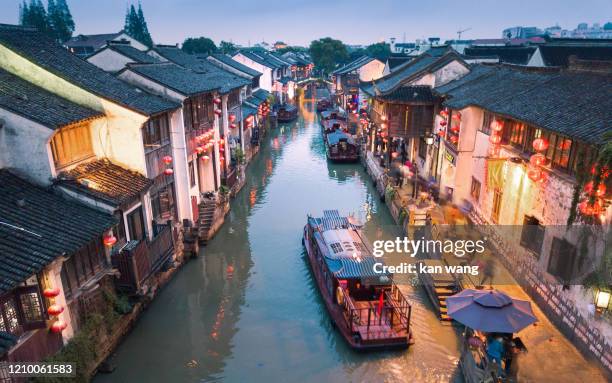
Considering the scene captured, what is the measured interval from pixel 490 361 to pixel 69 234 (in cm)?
1281

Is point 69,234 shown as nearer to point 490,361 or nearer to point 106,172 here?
point 106,172

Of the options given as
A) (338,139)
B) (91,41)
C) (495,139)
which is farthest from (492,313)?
(91,41)

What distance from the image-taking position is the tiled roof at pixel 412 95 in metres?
30.0

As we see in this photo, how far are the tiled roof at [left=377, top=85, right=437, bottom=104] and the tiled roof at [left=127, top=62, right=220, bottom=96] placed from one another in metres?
12.8

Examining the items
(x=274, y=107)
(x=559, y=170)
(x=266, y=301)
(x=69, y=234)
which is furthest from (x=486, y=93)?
(x=274, y=107)

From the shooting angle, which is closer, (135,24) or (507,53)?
(507,53)

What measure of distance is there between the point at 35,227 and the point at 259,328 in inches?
347

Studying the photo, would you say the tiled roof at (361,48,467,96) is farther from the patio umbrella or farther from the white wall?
the patio umbrella

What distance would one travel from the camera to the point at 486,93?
21.4 m

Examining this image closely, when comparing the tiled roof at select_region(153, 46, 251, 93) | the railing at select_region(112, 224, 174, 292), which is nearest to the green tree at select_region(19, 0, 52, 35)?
the tiled roof at select_region(153, 46, 251, 93)

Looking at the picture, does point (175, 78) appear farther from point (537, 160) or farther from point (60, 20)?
point (60, 20)

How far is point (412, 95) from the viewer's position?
99.6 ft

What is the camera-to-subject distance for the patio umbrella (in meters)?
11.7

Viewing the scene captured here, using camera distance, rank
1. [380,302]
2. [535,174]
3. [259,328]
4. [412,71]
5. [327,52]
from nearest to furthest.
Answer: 1. [380,302]
2. [535,174]
3. [259,328]
4. [412,71]
5. [327,52]
